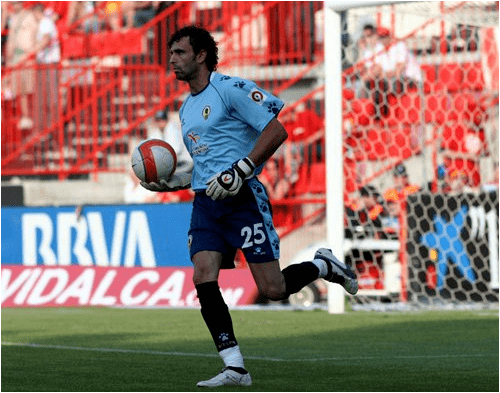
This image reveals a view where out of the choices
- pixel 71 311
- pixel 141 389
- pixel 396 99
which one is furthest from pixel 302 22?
pixel 141 389

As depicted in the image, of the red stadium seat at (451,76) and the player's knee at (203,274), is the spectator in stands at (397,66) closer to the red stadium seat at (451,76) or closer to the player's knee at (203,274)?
the red stadium seat at (451,76)

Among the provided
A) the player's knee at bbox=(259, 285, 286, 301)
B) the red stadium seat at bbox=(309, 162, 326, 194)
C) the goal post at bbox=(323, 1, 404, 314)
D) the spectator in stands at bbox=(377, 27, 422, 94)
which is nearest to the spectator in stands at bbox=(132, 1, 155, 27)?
the red stadium seat at bbox=(309, 162, 326, 194)

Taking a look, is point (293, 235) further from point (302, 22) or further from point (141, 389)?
point (141, 389)

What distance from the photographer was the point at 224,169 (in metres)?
6.98

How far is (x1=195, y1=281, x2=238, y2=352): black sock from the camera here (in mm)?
6770

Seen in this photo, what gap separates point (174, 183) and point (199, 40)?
865 mm

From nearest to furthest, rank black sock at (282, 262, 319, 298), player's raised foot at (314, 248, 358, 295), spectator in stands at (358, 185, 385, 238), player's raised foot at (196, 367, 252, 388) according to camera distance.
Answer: player's raised foot at (196, 367, 252, 388) < black sock at (282, 262, 319, 298) < player's raised foot at (314, 248, 358, 295) < spectator in stands at (358, 185, 385, 238)

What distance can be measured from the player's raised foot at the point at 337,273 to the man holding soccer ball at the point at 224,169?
0.70 meters

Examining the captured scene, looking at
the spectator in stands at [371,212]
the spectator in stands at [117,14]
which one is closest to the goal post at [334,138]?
the spectator in stands at [371,212]

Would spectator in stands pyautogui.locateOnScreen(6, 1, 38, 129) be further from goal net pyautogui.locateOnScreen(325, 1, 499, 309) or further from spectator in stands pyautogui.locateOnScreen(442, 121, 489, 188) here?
Result: spectator in stands pyautogui.locateOnScreen(442, 121, 489, 188)

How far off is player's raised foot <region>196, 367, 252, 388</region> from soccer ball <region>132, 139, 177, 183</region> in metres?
1.37

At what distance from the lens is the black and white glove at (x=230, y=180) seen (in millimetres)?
6695

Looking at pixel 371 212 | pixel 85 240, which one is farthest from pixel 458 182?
pixel 85 240

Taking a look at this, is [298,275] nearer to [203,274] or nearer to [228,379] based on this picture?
[203,274]
